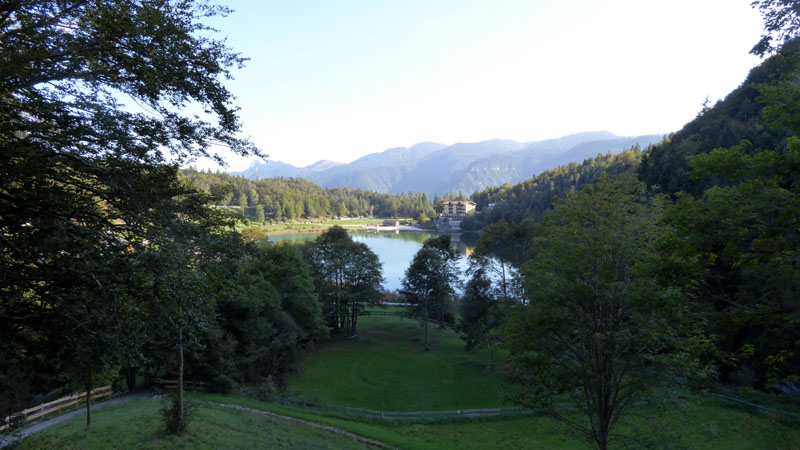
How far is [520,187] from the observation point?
370ft

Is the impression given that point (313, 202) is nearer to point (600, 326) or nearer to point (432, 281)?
point (432, 281)

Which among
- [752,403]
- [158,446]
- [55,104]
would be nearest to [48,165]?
[55,104]

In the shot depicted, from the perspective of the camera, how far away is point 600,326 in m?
9.42

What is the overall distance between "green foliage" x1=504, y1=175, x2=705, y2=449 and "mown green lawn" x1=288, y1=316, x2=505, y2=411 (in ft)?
24.5

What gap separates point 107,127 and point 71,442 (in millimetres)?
7087

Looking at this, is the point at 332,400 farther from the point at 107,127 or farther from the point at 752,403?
the point at 752,403

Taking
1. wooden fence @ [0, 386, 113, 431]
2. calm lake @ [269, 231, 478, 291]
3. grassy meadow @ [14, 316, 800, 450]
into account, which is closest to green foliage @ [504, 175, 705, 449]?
grassy meadow @ [14, 316, 800, 450]

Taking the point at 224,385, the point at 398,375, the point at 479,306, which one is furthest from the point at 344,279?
the point at 224,385

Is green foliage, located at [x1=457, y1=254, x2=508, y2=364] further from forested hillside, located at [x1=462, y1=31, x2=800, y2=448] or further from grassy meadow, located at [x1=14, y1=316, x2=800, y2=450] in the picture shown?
forested hillside, located at [x1=462, y1=31, x2=800, y2=448]

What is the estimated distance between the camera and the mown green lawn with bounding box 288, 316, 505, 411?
19.3 meters

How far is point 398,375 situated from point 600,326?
1573 centimetres

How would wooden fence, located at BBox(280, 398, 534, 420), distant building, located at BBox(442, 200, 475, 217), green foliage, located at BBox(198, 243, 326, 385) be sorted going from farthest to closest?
distant building, located at BBox(442, 200, 475, 217) < green foliage, located at BBox(198, 243, 326, 385) < wooden fence, located at BBox(280, 398, 534, 420)

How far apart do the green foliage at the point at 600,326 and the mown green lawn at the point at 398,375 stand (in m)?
7.46

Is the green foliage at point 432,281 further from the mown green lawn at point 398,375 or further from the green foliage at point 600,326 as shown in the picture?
the green foliage at point 600,326
